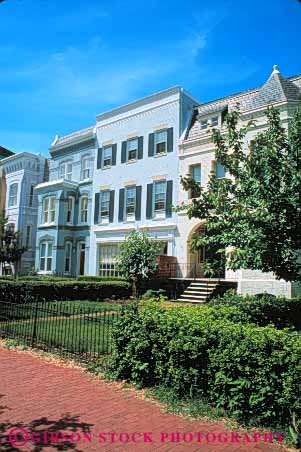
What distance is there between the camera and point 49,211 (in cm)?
3019

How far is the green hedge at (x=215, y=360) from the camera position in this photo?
455 cm

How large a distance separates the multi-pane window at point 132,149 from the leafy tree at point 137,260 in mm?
8886

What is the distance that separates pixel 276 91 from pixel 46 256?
20.7m

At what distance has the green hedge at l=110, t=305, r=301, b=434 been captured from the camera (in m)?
4.55

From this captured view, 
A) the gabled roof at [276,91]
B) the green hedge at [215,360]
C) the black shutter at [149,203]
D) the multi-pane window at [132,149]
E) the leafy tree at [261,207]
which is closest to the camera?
the green hedge at [215,360]

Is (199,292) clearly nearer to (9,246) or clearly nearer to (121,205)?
(121,205)

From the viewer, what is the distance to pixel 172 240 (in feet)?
74.5

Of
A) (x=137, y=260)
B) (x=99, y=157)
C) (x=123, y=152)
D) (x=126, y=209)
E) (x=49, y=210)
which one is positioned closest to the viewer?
(x=137, y=260)

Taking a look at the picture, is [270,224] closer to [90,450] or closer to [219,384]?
[219,384]

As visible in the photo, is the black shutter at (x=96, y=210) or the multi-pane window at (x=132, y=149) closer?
the multi-pane window at (x=132, y=149)

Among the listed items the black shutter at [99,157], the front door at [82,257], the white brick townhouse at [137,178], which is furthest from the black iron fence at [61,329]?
the black shutter at [99,157]

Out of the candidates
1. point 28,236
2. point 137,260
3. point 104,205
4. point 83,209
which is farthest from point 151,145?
point 28,236

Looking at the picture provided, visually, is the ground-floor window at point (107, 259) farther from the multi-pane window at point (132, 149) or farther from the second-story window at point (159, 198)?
the multi-pane window at point (132, 149)

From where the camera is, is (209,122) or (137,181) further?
(137,181)
